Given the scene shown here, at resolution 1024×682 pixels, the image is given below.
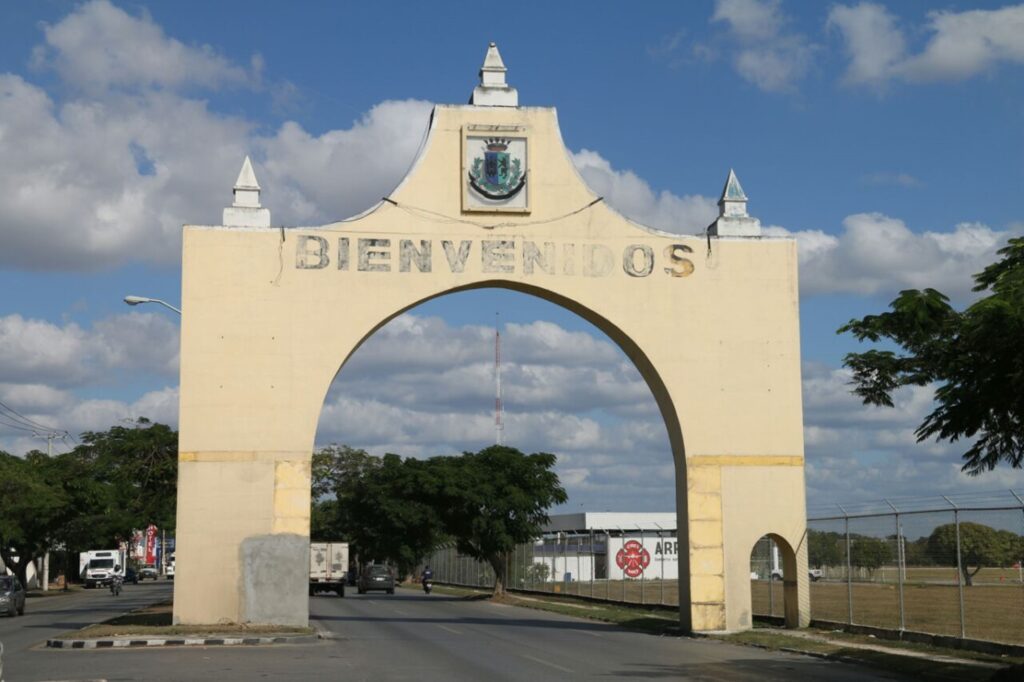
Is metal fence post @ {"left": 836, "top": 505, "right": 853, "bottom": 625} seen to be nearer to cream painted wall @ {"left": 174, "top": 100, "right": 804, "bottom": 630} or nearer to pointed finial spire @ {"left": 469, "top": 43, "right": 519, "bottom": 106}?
cream painted wall @ {"left": 174, "top": 100, "right": 804, "bottom": 630}

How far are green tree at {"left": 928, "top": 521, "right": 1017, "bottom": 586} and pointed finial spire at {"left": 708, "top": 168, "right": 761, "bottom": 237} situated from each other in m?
8.29

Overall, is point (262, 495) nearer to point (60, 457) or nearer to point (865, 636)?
point (865, 636)

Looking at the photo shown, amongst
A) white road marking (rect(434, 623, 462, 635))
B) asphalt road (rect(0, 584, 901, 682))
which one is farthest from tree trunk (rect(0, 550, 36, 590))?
white road marking (rect(434, 623, 462, 635))

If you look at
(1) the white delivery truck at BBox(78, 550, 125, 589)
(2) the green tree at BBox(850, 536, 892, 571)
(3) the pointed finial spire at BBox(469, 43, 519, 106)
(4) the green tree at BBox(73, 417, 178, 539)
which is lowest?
(1) the white delivery truck at BBox(78, 550, 125, 589)

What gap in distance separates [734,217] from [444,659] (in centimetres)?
1272

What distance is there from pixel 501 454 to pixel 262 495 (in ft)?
93.7

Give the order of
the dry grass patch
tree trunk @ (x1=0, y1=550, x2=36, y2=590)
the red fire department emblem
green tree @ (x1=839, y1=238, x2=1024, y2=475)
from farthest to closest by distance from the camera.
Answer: tree trunk @ (x1=0, y1=550, x2=36, y2=590) < the red fire department emblem < the dry grass patch < green tree @ (x1=839, y1=238, x2=1024, y2=475)

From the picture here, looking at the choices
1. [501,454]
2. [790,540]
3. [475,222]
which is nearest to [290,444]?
[475,222]

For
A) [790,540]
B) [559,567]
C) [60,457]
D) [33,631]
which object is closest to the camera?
[790,540]

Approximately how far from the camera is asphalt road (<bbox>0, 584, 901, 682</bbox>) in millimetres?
17344

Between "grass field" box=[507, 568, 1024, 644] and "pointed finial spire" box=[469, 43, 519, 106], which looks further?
"pointed finial spire" box=[469, 43, 519, 106]

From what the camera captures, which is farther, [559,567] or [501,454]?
[559,567]

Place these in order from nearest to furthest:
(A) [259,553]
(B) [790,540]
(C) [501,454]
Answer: (A) [259,553] < (B) [790,540] < (C) [501,454]

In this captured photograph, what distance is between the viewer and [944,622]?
76.9 ft
